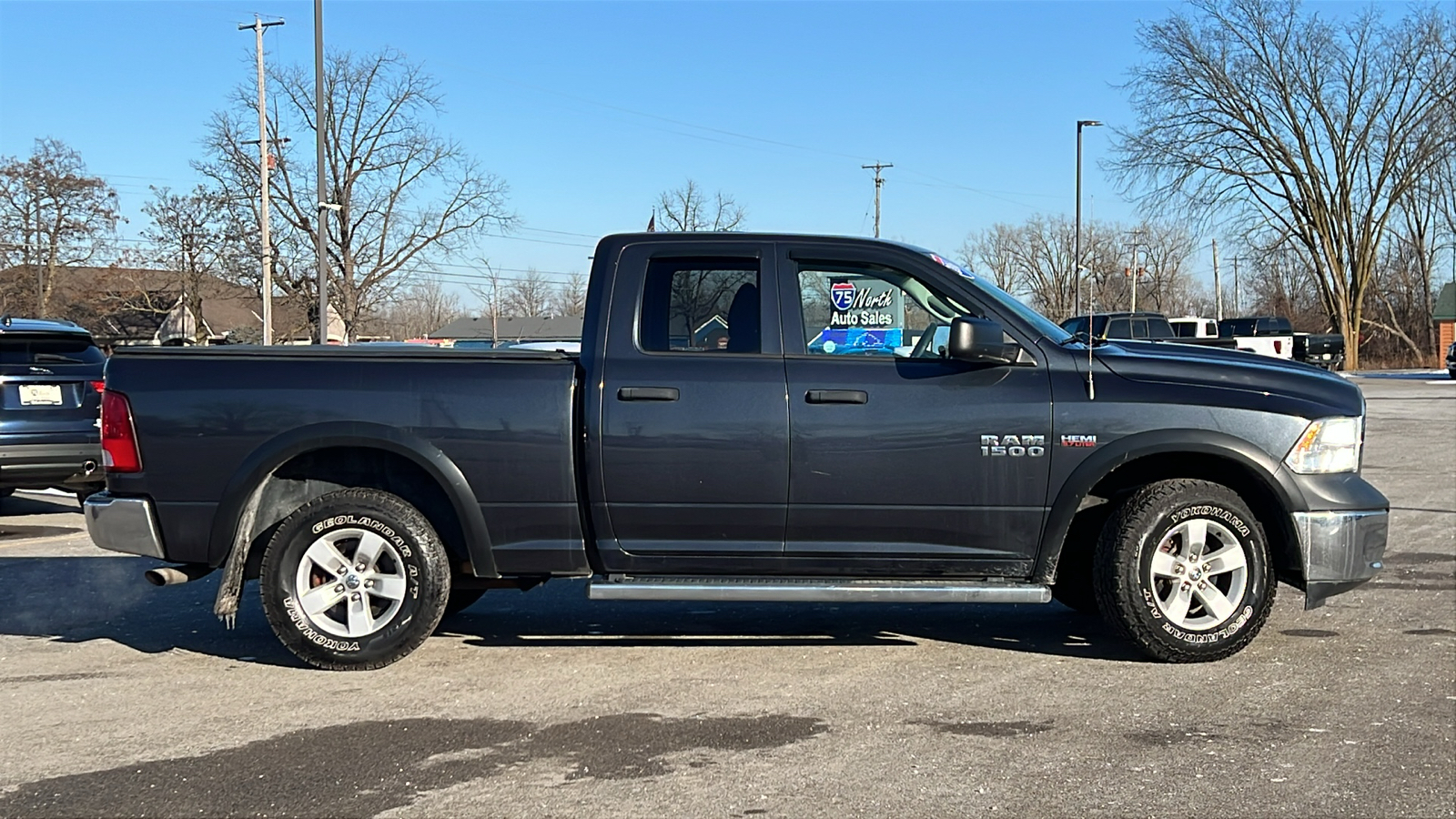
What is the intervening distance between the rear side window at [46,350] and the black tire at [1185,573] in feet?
28.0

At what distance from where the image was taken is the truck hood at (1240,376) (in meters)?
5.52

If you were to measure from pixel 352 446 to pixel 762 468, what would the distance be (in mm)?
1855

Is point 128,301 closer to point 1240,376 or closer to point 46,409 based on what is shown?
point 46,409

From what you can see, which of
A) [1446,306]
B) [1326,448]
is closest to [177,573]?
[1326,448]

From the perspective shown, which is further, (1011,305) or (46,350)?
(46,350)

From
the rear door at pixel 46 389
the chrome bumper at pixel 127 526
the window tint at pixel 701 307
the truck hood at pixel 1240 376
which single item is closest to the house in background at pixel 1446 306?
the truck hood at pixel 1240 376

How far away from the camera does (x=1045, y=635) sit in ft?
20.5

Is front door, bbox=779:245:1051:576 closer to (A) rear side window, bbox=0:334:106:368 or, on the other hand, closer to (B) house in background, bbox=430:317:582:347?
(A) rear side window, bbox=0:334:106:368

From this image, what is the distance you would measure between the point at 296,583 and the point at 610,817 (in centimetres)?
239

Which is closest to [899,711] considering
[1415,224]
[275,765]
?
[275,765]

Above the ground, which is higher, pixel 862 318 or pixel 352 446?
pixel 862 318

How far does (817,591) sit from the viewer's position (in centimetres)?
542

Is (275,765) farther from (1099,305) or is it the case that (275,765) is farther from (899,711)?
(1099,305)

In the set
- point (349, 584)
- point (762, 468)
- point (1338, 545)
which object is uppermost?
point (762, 468)
